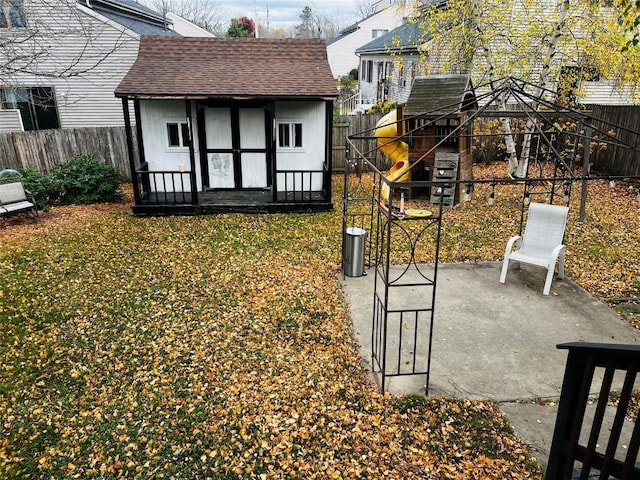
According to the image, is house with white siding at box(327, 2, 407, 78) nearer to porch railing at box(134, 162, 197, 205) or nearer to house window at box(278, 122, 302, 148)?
house window at box(278, 122, 302, 148)

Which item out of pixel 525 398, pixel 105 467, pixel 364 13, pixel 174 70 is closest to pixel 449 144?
pixel 174 70

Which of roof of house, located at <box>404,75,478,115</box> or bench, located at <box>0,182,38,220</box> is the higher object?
roof of house, located at <box>404,75,478,115</box>

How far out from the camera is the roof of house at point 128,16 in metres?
16.4

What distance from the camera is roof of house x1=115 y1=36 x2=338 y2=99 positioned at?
9.99 m

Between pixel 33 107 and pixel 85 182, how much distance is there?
5536 mm

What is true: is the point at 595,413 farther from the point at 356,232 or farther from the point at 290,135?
the point at 290,135

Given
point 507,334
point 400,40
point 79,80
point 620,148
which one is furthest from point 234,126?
point 620,148

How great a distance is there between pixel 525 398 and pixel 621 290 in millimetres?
3447

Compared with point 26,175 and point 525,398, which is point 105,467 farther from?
point 26,175

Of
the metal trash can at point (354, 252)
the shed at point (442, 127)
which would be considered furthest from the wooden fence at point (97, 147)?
the metal trash can at point (354, 252)

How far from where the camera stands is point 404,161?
1116 cm

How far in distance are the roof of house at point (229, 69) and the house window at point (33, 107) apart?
19.0ft

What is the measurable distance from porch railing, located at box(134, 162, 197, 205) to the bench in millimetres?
2295

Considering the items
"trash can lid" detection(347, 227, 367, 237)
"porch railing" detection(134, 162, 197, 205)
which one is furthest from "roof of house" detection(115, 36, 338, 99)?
"trash can lid" detection(347, 227, 367, 237)
